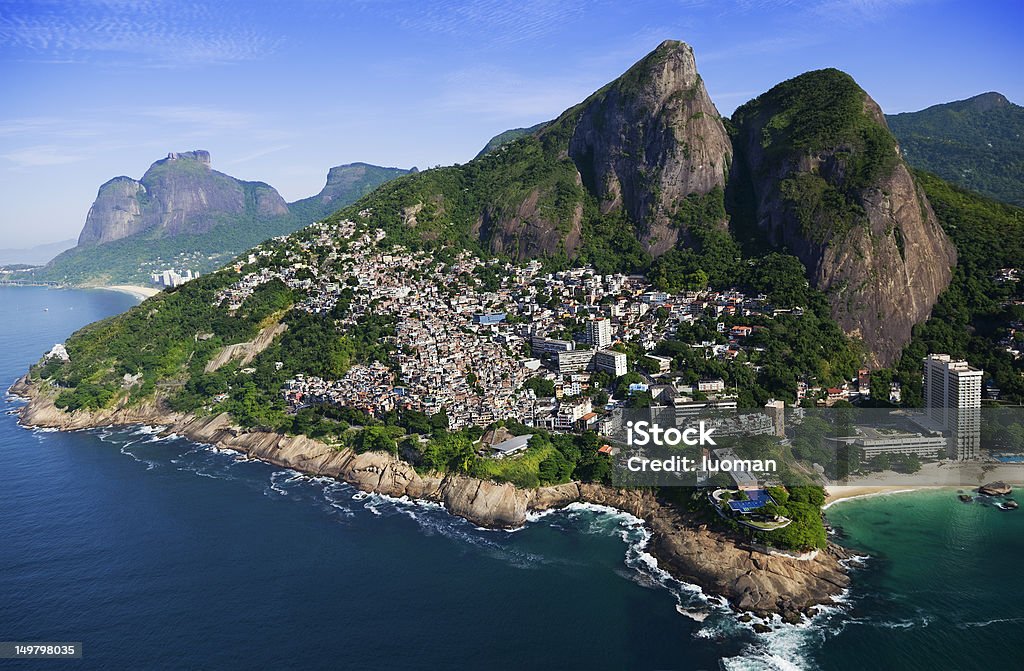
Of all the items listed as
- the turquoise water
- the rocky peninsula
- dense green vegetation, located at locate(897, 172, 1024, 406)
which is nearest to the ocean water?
the turquoise water

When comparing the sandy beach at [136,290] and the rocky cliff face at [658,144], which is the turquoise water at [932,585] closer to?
the rocky cliff face at [658,144]

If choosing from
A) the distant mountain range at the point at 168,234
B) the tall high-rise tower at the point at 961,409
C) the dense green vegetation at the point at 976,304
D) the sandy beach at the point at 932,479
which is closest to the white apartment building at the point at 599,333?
the sandy beach at the point at 932,479

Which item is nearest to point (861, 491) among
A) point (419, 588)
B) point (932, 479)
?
point (932, 479)

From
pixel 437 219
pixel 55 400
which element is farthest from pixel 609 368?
pixel 55 400

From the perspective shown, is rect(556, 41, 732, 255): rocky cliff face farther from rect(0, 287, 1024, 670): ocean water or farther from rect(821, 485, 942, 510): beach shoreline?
rect(0, 287, 1024, 670): ocean water

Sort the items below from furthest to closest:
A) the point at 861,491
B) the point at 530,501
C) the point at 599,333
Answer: the point at 599,333 < the point at 861,491 < the point at 530,501

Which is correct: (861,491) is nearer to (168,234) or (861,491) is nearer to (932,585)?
(932,585)
